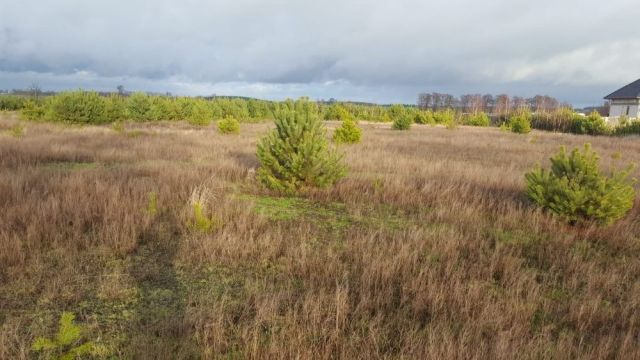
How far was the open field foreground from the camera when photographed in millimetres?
2877

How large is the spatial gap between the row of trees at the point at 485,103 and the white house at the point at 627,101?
35.1 metres

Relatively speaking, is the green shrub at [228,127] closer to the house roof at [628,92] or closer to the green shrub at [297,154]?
the green shrub at [297,154]

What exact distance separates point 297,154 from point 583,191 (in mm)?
5021

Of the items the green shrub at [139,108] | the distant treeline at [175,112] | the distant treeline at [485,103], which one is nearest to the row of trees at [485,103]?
the distant treeline at [485,103]

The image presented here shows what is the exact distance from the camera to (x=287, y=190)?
7922mm

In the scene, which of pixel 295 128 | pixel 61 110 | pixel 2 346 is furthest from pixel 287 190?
pixel 61 110

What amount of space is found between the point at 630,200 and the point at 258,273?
19.8ft

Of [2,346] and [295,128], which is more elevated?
[295,128]

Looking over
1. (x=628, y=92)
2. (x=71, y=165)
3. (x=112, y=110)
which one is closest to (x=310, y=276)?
(x=71, y=165)

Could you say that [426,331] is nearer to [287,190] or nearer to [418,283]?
[418,283]

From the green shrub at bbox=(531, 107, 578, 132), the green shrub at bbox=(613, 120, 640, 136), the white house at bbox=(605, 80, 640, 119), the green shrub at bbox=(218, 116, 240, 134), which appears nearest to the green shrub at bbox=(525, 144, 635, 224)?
the green shrub at bbox=(218, 116, 240, 134)

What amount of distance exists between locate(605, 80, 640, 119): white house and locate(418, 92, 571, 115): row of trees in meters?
35.1

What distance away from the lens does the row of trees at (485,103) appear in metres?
97.4

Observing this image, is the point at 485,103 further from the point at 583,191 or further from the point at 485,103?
the point at 583,191
